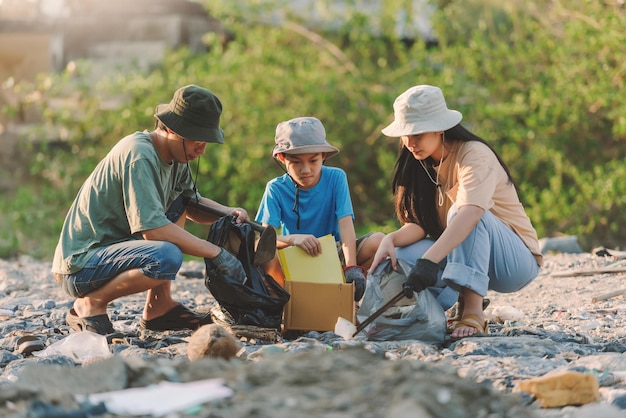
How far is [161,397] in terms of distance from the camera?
265cm

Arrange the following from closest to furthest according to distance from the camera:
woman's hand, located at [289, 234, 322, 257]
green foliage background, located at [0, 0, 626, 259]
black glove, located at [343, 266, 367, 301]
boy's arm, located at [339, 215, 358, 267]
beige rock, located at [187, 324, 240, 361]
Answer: beige rock, located at [187, 324, 240, 361] → woman's hand, located at [289, 234, 322, 257] → black glove, located at [343, 266, 367, 301] → boy's arm, located at [339, 215, 358, 267] → green foliage background, located at [0, 0, 626, 259]

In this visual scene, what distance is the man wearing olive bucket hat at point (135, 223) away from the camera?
14.1 feet

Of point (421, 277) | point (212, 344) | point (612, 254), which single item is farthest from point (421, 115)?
point (612, 254)

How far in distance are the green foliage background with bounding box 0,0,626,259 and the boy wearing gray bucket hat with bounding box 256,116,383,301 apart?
17.8 feet

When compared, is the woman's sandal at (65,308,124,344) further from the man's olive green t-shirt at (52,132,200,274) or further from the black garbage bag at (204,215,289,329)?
the black garbage bag at (204,215,289,329)

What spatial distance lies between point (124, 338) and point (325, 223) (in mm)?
1246

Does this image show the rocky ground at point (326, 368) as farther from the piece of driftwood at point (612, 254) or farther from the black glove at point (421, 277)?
the piece of driftwood at point (612, 254)

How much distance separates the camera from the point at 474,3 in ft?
45.3

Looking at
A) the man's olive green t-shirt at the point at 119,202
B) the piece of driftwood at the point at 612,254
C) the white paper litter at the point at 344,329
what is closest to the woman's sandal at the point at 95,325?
the man's olive green t-shirt at the point at 119,202

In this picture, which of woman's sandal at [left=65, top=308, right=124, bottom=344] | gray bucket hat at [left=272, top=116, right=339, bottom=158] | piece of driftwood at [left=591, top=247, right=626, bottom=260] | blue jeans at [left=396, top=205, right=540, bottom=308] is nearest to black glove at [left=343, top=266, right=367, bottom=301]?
blue jeans at [left=396, top=205, right=540, bottom=308]

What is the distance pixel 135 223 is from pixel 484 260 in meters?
1.67

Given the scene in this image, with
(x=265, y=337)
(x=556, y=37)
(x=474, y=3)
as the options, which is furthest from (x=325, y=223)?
(x=474, y=3)

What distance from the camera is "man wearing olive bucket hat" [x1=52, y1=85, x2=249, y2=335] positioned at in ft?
14.1

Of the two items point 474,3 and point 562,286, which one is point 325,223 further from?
point 474,3
